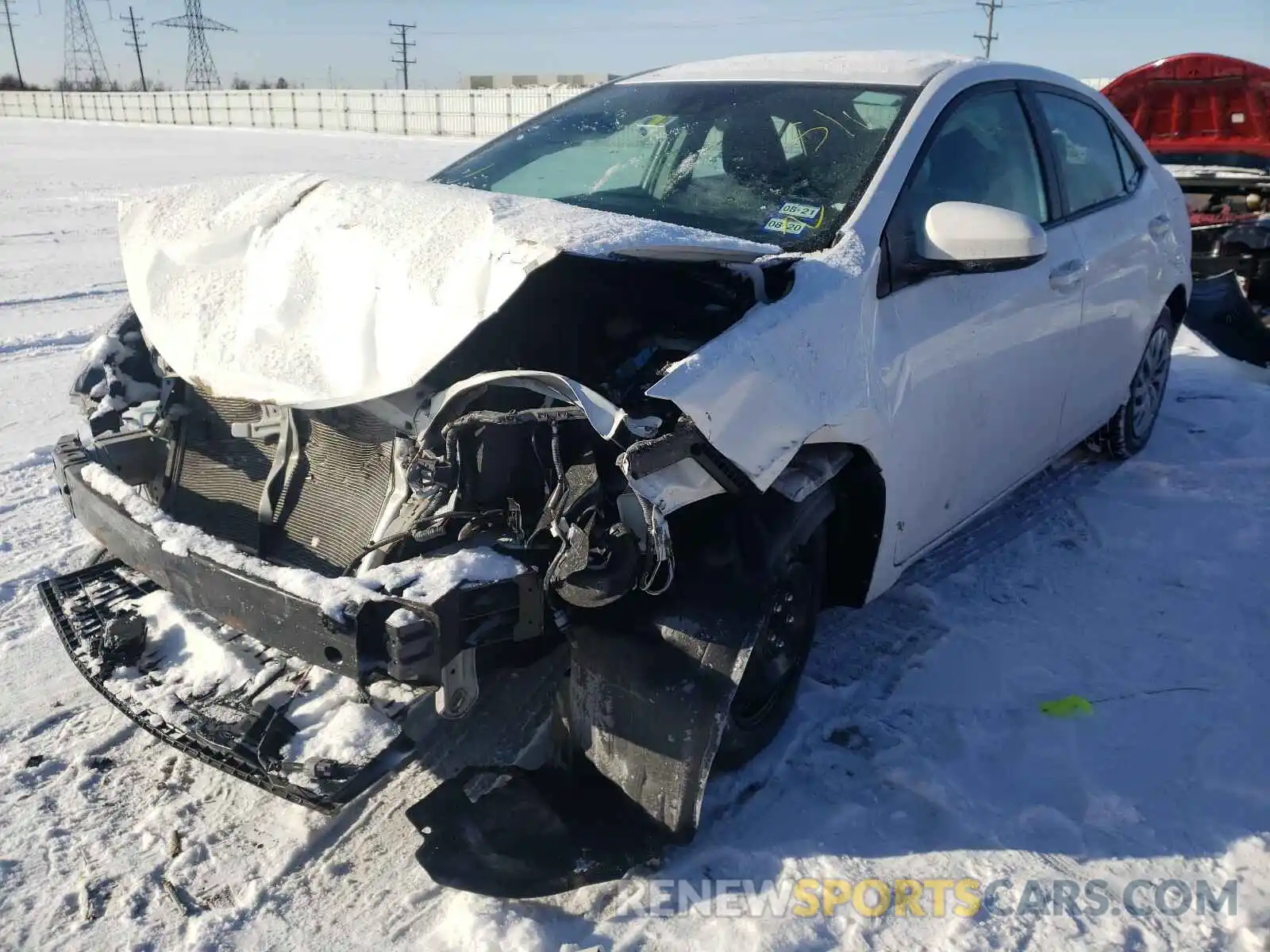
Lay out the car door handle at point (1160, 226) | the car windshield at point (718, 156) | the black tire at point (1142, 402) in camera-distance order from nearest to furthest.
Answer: the car windshield at point (718, 156) → the car door handle at point (1160, 226) → the black tire at point (1142, 402)

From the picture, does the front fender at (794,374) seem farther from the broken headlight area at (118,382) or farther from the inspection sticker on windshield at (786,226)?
the broken headlight area at (118,382)

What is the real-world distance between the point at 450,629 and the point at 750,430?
79cm

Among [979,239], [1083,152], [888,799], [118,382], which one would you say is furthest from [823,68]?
[118,382]

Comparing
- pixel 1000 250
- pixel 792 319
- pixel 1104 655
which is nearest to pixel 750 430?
pixel 792 319

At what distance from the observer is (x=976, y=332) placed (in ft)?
10.5

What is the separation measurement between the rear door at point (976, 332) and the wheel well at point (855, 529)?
9 cm

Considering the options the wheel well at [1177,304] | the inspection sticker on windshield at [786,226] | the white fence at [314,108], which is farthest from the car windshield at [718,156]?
the white fence at [314,108]

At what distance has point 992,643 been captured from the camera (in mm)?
3477

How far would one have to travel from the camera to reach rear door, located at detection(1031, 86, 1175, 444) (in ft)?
13.1

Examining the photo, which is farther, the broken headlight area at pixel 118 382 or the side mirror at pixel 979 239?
the broken headlight area at pixel 118 382

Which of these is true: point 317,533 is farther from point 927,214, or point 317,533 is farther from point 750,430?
point 927,214

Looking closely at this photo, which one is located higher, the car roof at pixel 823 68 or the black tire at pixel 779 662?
the car roof at pixel 823 68

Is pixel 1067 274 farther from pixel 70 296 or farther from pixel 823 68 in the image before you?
pixel 70 296

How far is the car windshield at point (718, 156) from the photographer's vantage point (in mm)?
3047
